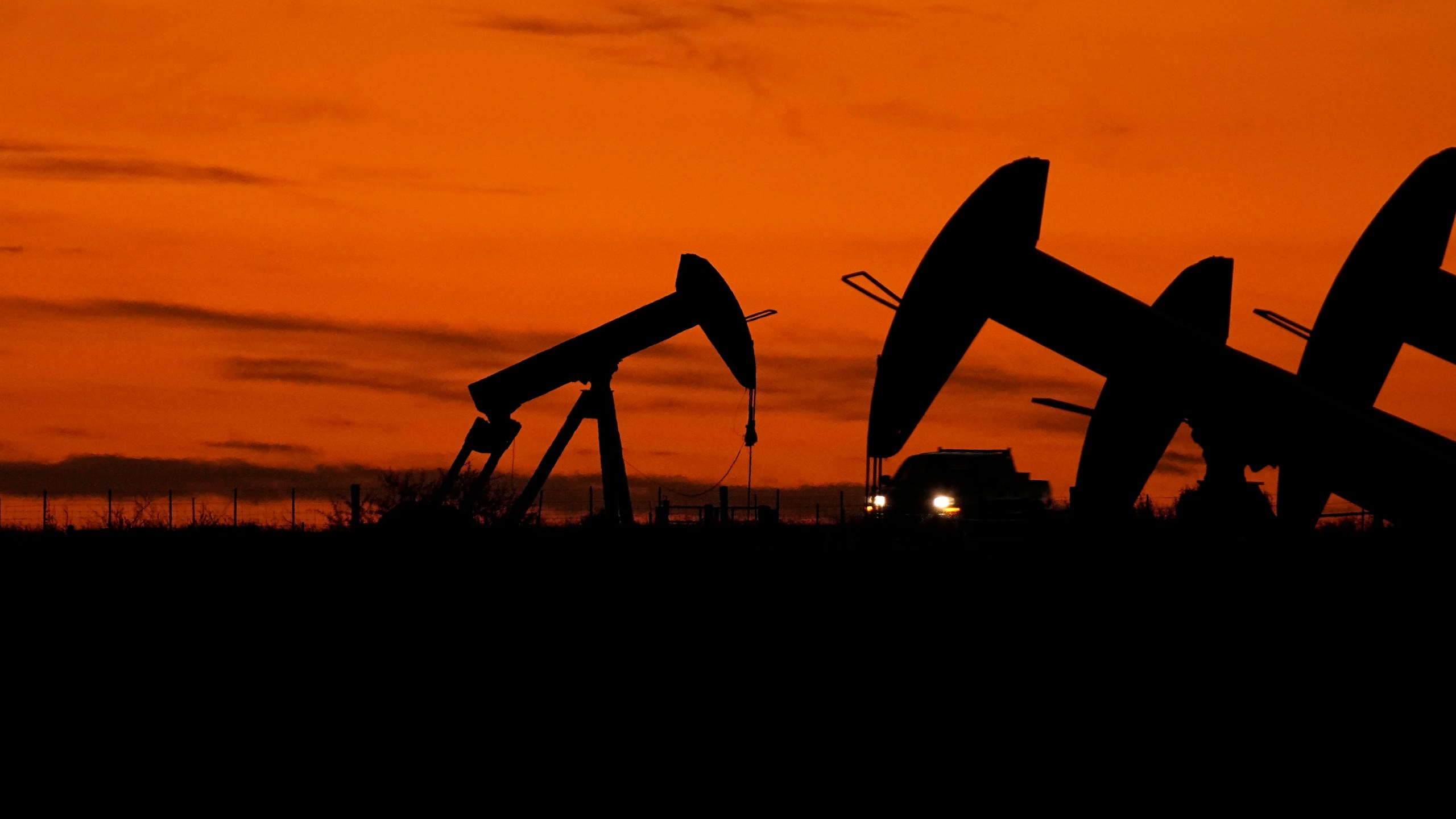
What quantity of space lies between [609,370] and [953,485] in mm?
8140

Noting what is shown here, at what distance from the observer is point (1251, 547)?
16438 mm

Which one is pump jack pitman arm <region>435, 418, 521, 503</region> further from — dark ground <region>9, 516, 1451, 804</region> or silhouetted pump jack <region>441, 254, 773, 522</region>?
dark ground <region>9, 516, 1451, 804</region>

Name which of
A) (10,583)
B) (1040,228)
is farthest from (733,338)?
(1040,228)

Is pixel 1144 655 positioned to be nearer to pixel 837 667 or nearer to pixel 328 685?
pixel 837 667

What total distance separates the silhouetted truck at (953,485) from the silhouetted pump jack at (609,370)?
21.4 ft

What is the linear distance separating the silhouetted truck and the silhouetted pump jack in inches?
257

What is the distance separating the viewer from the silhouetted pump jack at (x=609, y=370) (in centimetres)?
2084

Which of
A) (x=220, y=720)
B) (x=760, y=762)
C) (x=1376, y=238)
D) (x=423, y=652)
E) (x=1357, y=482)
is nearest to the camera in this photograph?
(x=760, y=762)

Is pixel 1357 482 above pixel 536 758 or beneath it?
above

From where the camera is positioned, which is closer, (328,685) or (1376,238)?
(328,685)

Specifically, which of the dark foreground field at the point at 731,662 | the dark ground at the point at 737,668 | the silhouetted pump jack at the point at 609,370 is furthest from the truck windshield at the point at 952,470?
the dark ground at the point at 737,668

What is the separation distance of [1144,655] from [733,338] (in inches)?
448

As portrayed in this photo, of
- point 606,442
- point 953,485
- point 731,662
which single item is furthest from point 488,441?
point 731,662

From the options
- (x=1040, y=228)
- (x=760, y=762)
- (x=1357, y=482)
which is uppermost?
(x=1040, y=228)
